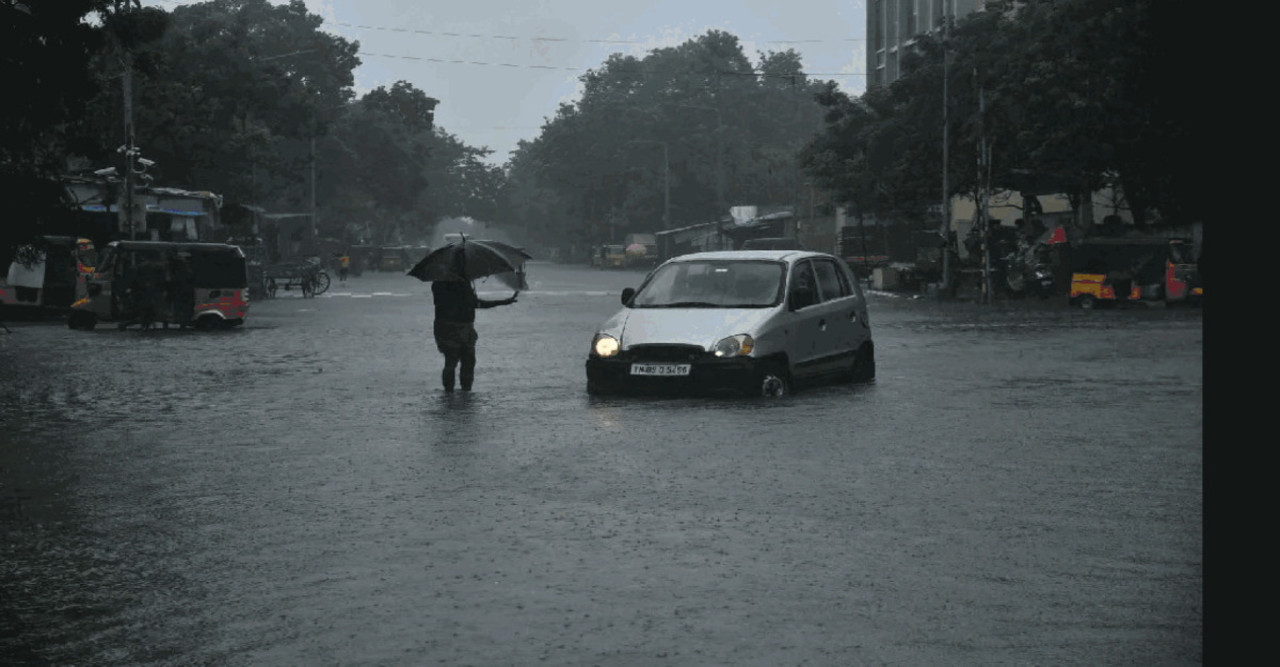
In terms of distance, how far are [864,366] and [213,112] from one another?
39.9 meters

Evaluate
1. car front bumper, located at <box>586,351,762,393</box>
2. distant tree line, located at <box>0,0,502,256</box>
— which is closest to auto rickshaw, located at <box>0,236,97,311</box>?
distant tree line, located at <box>0,0,502,256</box>

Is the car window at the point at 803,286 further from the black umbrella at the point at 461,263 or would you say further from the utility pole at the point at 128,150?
the utility pole at the point at 128,150

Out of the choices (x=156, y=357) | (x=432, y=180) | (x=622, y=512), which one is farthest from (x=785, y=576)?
(x=432, y=180)

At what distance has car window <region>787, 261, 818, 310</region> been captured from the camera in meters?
17.3

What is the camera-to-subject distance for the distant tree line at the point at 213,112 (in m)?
20.2

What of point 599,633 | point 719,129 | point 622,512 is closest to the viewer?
point 599,633

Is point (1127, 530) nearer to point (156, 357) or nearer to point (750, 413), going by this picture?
point (750, 413)

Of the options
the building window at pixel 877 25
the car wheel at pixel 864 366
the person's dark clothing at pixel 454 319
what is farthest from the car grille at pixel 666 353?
the building window at pixel 877 25

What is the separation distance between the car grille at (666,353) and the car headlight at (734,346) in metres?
0.15

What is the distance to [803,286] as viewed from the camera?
1772 centimetres

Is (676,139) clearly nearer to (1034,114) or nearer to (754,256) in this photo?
(1034,114)

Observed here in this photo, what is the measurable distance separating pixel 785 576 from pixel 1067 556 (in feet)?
4.73

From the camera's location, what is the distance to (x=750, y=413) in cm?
1495

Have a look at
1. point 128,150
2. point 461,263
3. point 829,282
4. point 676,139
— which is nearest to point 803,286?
point 829,282
